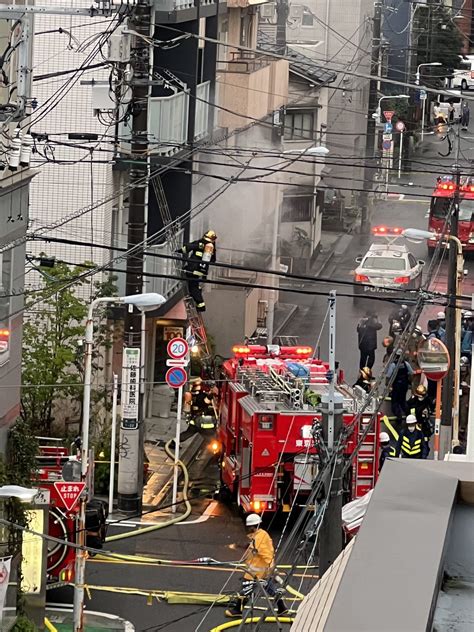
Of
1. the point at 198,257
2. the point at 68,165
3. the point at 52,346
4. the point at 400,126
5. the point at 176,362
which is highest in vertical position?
the point at 68,165

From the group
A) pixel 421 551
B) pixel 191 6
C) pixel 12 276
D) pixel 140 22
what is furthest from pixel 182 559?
pixel 421 551

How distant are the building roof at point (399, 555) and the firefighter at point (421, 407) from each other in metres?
16.6

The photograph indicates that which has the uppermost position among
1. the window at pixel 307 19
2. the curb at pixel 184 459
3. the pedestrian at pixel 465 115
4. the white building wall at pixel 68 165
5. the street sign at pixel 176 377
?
the window at pixel 307 19

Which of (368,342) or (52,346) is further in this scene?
(368,342)

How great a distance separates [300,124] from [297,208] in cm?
359

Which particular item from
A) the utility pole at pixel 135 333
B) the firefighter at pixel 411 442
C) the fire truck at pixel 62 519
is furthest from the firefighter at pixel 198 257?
the fire truck at pixel 62 519

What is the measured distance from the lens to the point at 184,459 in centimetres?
2547

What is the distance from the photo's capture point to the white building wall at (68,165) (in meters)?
26.2

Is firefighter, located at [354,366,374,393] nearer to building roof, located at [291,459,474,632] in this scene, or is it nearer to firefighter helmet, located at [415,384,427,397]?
firefighter helmet, located at [415,384,427,397]

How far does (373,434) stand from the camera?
69.7 feet

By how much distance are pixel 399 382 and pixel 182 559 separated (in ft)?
23.3

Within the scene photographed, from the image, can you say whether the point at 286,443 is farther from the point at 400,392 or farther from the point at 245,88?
the point at 245,88

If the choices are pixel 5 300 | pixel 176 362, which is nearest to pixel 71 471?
pixel 5 300

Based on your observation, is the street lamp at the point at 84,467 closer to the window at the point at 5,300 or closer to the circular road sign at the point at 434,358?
the window at the point at 5,300
